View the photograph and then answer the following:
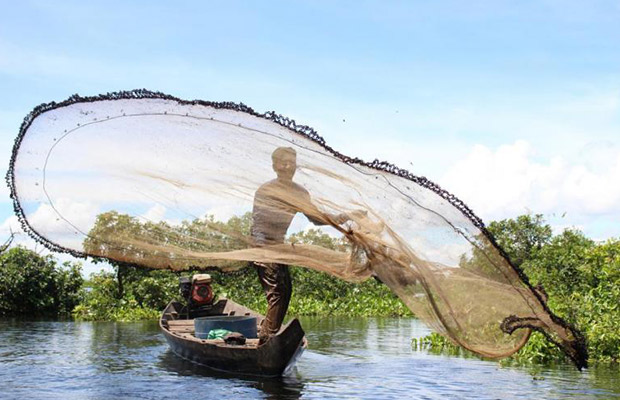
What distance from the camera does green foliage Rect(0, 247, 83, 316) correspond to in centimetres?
2200

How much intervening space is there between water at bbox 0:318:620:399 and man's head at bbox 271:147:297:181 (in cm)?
343

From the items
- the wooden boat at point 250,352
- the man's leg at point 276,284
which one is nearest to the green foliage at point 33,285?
the wooden boat at point 250,352

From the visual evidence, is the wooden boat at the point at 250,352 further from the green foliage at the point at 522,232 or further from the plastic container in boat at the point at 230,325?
the green foliage at the point at 522,232

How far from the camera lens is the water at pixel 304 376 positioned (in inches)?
358

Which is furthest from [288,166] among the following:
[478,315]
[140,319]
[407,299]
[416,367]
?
[140,319]

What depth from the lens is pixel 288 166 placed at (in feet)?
21.3

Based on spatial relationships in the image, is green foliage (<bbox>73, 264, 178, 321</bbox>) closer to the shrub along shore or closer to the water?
the shrub along shore

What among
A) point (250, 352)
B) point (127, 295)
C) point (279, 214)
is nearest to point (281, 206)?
point (279, 214)

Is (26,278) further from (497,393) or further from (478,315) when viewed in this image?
(478,315)

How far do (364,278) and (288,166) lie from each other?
1.21 m

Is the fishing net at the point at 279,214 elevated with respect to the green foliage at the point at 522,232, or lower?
lower

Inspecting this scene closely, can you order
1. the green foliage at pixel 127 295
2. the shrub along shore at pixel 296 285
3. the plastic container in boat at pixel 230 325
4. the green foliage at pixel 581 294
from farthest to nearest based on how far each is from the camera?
the green foliage at pixel 127 295
the shrub along shore at pixel 296 285
the green foliage at pixel 581 294
the plastic container in boat at pixel 230 325

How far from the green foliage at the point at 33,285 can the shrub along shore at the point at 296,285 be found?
0.03m

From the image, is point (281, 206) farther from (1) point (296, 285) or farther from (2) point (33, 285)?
(1) point (296, 285)
